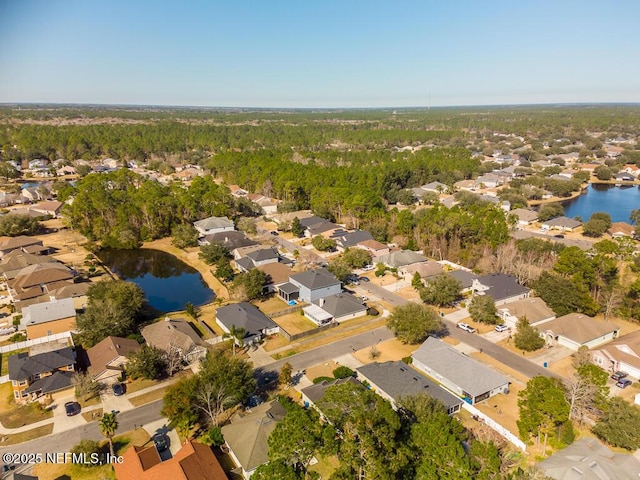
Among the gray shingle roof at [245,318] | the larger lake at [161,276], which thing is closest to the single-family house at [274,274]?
the gray shingle roof at [245,318]

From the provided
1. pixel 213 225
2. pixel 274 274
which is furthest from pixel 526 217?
pixel 213 225

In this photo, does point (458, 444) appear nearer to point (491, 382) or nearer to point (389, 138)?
point (491, 382)

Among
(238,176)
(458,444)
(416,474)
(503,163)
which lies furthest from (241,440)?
(503,163)

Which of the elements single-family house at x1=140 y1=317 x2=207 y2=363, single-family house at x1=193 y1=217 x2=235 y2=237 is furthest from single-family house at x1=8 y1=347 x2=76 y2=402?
single-family house at x1=193 y1=217 x2=235 y2=237

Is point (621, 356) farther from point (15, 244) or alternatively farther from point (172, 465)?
point (15, 244)

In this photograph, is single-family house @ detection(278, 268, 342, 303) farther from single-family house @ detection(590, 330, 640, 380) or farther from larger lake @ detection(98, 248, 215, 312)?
single-family house @ detection(590, 330, 640, 380)
